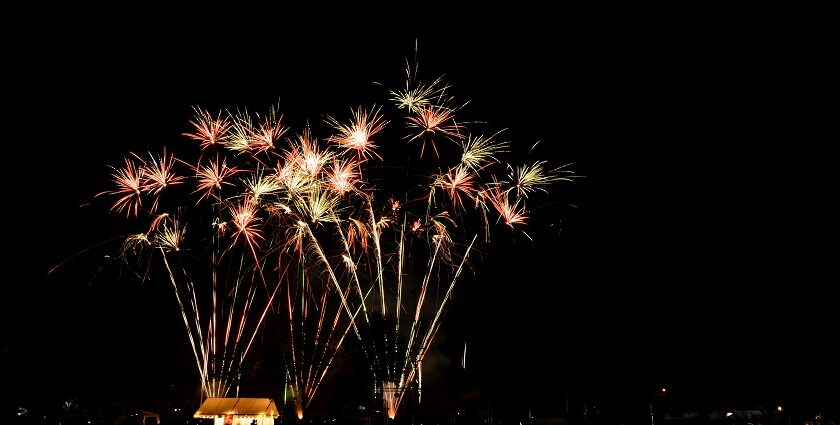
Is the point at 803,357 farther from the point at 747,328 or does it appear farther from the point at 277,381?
the point at 277,381

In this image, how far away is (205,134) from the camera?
1409cm

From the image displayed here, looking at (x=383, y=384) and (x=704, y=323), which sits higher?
(x=704, y=323)

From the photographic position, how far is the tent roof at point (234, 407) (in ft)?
59.2

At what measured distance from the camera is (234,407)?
1817 centimetres

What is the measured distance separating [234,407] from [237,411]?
175mm

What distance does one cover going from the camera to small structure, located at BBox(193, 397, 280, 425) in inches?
712

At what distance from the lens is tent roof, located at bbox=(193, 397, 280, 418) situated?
1805cm

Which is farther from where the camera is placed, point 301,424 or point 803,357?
point 803,357

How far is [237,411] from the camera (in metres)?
18.1

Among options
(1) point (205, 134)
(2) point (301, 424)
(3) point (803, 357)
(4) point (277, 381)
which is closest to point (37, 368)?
(4) point (277, 381)

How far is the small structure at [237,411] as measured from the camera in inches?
712

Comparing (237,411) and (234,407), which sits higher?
(234,407)

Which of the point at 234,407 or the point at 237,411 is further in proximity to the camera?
the point at 234,407

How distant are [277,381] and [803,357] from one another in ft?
69.0
